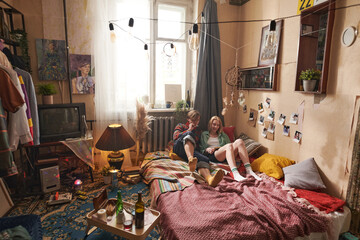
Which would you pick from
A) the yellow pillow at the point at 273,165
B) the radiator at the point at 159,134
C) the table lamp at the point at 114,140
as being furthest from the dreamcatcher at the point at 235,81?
the table lamp at the point at 114,140

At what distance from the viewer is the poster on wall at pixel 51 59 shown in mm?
2809

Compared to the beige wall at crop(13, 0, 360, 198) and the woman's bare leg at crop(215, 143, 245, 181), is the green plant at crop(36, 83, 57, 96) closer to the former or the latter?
the beige wall at crop(13, 0, 360, 198)

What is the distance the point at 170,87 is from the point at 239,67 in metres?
1.17

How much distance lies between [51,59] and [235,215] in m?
2.95

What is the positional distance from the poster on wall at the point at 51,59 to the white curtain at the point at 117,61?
A: 43cm

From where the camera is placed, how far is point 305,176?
2076 mm

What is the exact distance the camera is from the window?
3340mm

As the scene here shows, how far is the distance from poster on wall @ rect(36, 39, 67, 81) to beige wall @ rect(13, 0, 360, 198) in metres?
0.08

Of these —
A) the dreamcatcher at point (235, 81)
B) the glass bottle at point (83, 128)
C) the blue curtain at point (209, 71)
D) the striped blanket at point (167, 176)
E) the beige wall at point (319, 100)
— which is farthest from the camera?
the dreamcatcher at point (235, 81)

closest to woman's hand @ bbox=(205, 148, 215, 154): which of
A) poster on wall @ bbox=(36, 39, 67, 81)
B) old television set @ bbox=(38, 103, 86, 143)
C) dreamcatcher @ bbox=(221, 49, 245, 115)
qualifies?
dreamcatcher @ bbox=(221, 49, 245, 115)

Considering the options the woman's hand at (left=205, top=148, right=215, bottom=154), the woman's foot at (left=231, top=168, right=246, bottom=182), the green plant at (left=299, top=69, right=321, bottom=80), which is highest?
the green plant at (left=299, top=69, right=321, bottom=80)

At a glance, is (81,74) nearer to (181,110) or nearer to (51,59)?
(51,59)

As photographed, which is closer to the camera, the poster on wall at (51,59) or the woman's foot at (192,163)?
the woman's foot at (192,163)

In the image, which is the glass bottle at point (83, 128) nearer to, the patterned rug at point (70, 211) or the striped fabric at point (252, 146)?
the patterned rug at point (70, 211)
